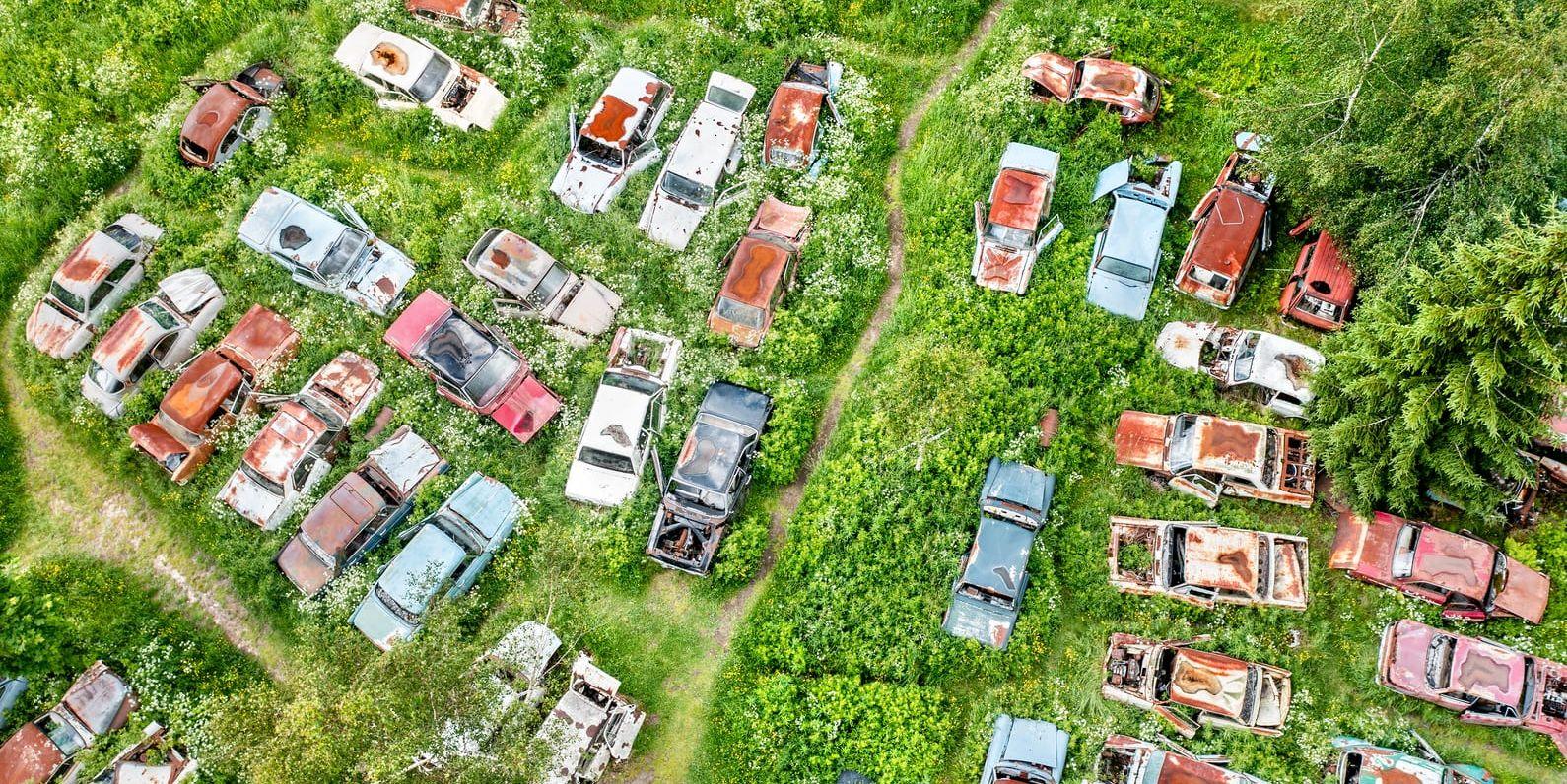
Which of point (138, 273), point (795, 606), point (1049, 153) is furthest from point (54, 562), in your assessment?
point (1049, 153)

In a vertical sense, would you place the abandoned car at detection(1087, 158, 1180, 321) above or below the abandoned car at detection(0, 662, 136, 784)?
above

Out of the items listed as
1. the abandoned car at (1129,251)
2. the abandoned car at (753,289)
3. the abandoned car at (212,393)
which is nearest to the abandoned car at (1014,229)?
the abandoned car at (1129,251)

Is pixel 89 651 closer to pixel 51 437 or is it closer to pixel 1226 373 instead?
pixel 51 437

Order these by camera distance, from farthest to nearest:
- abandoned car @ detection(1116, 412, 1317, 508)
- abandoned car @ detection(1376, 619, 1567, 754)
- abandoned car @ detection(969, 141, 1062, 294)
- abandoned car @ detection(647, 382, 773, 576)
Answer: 1. abandoned car @ detection(969, 141, 1062, 294)
2. abandoned car @ detection(647, 382, 773, 576)
3. abandoned car @ detection(1116, 412, 1317, 508)
4. abandoned car @ detection(1376, 619, 1567, 754)

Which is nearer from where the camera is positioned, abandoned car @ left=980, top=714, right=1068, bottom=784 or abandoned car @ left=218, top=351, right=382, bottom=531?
abandoned car @ left=980, top=714, right=1068, bottom=784

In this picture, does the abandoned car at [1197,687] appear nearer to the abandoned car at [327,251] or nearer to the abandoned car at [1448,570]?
the abandoned car at [1448,570]

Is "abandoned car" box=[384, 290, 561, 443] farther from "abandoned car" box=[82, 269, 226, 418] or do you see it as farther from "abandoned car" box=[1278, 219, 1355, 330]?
"abandoned car" box=[1278, 219, 1355, 330]

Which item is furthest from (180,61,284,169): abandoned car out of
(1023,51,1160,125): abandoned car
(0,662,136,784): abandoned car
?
(1023,51,1160,125): abandoned car
